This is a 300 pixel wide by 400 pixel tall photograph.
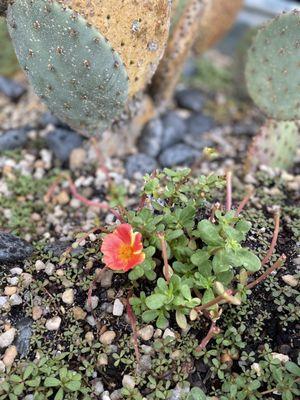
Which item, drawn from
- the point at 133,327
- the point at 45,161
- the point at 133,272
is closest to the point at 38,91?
the point at 45,161

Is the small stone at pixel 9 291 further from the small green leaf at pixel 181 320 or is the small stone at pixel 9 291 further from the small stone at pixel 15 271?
the small green leaf at pixel 181 320

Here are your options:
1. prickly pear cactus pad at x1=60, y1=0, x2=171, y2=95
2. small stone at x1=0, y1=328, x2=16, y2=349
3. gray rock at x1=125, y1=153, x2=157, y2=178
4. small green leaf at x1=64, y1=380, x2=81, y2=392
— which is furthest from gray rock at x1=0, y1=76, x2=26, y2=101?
small green leaf at x1=64, y1=380, x2=81, y2=392

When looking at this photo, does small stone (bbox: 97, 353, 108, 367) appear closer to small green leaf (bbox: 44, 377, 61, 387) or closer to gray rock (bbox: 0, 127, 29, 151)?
small green leaf (bbox: 44, 377, 61, 387)

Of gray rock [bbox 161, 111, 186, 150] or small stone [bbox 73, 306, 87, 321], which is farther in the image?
gray rock [bbox 161, 111, 186, 150]

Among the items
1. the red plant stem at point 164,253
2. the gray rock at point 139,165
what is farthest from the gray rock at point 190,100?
the red plant stem at point 164,253

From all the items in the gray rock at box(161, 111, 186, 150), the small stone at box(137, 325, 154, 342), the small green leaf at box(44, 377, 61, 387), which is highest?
the gray rock at box(161, 111, 186, 150)

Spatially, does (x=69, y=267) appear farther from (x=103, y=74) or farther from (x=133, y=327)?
(x=103, y=74)

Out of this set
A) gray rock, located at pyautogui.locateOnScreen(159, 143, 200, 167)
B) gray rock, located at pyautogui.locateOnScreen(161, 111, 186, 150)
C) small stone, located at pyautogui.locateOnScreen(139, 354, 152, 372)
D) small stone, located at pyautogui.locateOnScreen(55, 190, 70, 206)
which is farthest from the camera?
gray rock, located at pyautogui.locateOnScreen(161, 111, 186, 150)

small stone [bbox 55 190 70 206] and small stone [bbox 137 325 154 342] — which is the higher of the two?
small stone [bbox 137 325 154 342]
